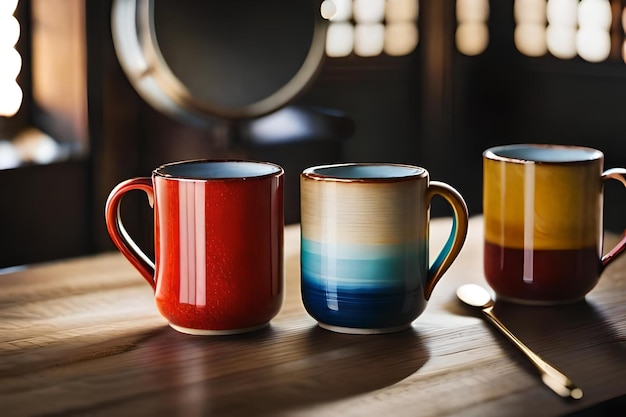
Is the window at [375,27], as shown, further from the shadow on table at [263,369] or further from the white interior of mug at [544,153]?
the shadow on table at [263,369]

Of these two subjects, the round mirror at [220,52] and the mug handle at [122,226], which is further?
the round mirror at [220,52]

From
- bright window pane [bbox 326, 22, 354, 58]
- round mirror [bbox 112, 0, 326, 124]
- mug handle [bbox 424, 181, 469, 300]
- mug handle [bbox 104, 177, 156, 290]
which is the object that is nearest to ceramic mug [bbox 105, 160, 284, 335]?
mug handle [bbox 104, 177, 156, 290]

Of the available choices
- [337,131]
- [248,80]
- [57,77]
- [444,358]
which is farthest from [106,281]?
[337,131]

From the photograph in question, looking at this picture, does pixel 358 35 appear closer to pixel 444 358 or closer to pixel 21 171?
pixel 21 171

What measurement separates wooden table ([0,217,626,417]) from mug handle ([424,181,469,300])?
0.16 ft

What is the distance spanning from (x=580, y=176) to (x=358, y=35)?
2.09 m

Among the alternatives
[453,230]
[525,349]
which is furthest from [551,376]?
[453,230]

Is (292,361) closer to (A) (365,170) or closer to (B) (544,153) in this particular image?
(A) (365,170)

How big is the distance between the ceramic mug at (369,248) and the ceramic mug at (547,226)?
0.33 ft

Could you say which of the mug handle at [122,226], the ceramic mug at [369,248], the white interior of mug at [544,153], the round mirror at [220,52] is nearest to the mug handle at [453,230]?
the ceramic mug at [369,248]

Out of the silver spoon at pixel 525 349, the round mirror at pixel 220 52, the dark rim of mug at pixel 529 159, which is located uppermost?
the round mirror at pixel 220 52

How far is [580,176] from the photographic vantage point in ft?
2.78

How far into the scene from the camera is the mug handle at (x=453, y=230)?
0.79 metres

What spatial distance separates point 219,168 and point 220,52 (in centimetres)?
83
